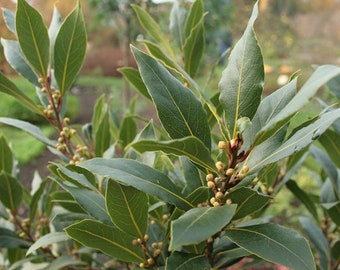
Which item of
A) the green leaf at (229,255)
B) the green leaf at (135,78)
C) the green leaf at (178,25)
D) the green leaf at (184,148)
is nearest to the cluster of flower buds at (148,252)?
the green leaf at (229,255)

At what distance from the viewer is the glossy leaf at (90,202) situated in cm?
80

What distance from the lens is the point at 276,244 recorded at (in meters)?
0.66

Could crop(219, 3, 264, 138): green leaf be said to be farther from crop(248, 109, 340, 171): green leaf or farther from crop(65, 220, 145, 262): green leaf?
crop(65, 220, 145, 262): green leaf

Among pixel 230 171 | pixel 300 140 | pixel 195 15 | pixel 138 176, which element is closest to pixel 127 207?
pixel 138 176

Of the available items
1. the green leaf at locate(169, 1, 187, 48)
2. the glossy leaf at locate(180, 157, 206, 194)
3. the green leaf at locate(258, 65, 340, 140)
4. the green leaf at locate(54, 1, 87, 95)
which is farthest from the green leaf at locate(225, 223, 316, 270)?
the green leaf at locate(169, 1, 187, 48)

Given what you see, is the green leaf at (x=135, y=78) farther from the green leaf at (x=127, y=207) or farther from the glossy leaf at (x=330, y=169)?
the glossy leaf at (x=330, y=169)

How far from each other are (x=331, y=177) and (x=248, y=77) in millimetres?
519

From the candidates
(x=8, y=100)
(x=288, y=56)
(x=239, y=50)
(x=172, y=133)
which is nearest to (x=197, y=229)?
(x=172, y=133)

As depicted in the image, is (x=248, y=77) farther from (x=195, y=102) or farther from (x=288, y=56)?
(x=288, y=56)

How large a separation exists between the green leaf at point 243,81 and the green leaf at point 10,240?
75cm

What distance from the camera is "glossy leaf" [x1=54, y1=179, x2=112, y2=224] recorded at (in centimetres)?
80

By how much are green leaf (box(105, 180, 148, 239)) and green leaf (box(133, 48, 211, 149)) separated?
0.13 m

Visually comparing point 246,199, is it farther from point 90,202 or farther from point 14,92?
point 14,92

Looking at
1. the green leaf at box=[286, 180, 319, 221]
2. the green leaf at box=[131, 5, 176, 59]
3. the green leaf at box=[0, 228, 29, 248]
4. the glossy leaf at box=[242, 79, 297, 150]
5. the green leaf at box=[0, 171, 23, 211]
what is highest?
the green leaf at box=[131, 5, 176, 59]
